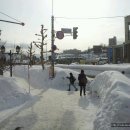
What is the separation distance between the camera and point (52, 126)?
40.0 ft

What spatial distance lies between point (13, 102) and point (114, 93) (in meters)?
8.96

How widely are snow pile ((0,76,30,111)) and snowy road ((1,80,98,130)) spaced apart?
713mm

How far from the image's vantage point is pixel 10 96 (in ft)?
61.4

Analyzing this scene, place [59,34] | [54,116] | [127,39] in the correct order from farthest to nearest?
1. [127,39]
2. [59,34]
3. [54,116]

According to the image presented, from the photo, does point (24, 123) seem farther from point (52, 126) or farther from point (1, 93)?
point (1, 93)

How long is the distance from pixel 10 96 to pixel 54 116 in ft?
16.8

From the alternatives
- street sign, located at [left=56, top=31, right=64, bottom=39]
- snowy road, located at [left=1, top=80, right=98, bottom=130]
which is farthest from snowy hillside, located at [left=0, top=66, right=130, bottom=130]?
street sign, located at [left=56, top=31, right=64, bottom=39]

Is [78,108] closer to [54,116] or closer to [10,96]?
[54,116]

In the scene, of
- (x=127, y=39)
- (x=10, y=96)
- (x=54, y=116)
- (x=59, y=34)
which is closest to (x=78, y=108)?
(x=54, y=116)

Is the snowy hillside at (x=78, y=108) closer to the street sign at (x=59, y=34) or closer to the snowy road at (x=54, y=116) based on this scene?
the snowy road at (x=54, y=116)

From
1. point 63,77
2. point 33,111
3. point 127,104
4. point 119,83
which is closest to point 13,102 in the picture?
point 33,111

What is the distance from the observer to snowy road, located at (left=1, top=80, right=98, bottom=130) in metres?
12.3

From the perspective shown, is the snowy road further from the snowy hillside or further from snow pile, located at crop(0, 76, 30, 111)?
snow pile, located at crop(0, 76, 30, 111)

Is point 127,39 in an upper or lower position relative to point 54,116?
upper
